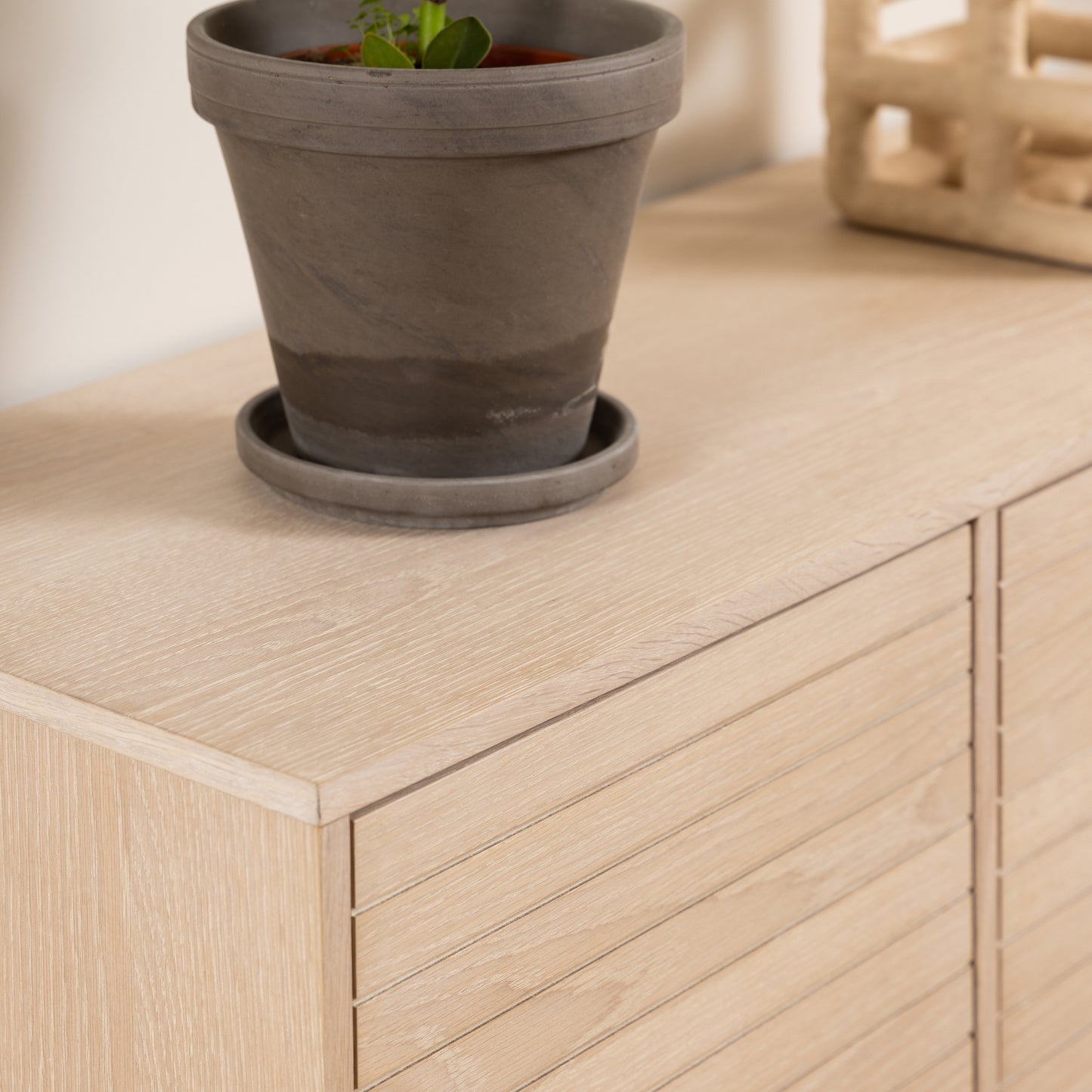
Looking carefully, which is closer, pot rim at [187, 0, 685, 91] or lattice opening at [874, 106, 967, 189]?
pot rim at [187, 0, 685, 91]

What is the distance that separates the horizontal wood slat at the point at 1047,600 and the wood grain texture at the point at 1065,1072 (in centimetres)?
30

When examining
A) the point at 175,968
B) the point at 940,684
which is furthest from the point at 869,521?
the point at 175,968

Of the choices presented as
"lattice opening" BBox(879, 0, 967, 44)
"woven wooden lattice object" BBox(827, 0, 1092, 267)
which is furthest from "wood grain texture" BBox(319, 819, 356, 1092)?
"lattice opening" BBox(879, 0, 967, 44)

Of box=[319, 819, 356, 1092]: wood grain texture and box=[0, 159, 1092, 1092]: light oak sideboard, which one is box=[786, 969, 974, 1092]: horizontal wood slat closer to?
box=[0, 159, 1092, 1092]: light oak sideboard

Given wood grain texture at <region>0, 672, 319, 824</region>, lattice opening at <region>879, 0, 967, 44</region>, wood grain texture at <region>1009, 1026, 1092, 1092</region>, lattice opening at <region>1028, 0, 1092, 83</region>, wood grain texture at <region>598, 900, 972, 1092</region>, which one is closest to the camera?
wood grain texture at <region>0, 672, 319, 824</region>

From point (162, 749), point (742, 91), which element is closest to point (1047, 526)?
point (162, 749)

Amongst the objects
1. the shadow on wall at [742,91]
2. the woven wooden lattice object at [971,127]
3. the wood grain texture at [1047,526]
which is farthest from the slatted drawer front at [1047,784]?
the shadow on wall at [742,91]

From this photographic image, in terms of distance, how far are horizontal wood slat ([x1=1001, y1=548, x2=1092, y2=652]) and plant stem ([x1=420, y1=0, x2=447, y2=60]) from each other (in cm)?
42

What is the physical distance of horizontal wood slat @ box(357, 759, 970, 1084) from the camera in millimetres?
657

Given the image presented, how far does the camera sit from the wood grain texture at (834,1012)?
81 centimetres

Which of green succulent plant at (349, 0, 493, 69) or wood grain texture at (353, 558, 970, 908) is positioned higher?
green succulent plant at (349, 0, 493, 69)

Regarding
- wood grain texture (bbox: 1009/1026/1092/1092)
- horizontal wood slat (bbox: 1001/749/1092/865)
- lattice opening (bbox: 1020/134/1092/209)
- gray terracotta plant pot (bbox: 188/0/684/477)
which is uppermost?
gray terracotta plant pot (bbox: 188/0/684/477)

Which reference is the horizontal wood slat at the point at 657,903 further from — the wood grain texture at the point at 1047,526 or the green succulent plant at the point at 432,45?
the green succulent plant at the point at 432,45

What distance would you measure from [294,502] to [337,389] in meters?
0.07
